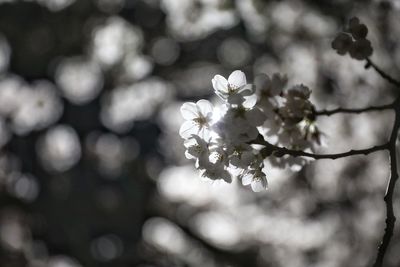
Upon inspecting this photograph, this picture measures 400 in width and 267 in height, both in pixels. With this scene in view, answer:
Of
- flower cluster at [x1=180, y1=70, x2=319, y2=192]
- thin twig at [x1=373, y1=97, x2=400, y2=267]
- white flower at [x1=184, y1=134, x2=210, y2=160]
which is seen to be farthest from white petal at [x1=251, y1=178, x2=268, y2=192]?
thin twig at [x1=373, y1=97, x2=400, y2=267]

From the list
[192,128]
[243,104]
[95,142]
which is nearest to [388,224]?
[243,104]

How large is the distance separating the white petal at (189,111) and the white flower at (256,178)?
0.30 meters

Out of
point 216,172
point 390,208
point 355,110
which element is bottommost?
point 390,208

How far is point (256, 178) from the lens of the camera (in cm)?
246

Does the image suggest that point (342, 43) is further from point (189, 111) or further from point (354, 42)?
point (189, 111)

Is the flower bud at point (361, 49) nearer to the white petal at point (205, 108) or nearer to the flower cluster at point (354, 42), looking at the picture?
the flower cluster at point (354, 42)

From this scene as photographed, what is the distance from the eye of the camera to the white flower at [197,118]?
2.39 metres

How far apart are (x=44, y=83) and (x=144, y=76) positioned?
168 cm

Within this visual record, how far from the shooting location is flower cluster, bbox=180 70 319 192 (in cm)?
226

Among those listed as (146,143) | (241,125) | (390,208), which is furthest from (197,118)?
(146,143)

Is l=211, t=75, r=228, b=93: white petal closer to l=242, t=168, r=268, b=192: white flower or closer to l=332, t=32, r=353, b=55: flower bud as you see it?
l=242, t=168, r=268, b=192: white flower

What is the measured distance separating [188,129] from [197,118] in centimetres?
6

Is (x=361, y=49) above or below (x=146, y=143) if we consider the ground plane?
below

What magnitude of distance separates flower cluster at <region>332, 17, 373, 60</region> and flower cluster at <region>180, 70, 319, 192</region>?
0.35 meters
